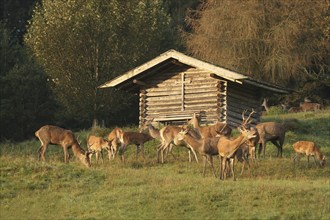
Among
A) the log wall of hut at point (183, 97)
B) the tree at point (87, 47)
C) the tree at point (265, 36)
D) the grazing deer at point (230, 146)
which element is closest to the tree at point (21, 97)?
the tree at point (87, 47)

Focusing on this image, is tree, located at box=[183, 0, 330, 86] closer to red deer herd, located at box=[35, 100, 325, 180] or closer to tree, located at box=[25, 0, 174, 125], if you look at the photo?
tree, located at box=[25, 0, 174, 125]

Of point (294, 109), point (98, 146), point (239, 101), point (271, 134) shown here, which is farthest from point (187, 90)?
point (294, 109)

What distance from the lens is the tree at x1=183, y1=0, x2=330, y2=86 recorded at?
4903cm

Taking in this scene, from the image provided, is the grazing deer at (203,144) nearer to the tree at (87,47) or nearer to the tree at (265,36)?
the tree at (87,47)

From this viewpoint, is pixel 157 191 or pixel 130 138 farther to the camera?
pixel 130 138

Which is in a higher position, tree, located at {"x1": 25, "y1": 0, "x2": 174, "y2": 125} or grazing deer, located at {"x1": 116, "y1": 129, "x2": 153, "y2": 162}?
tree, located at {"x1": 25, "y1": 0, "x2": 174, "y2": 125}

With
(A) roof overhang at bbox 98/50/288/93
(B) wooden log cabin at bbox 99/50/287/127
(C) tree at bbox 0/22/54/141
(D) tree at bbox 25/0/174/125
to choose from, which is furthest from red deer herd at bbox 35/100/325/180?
(C) tree at bbox 0/22/54/141

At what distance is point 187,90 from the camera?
1492 inches

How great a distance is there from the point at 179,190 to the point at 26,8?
4517 cm

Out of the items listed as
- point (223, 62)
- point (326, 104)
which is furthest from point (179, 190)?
point (326, 104)

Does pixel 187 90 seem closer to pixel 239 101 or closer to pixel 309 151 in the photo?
pixel 239 101

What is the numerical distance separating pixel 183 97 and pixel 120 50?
9.33 meters

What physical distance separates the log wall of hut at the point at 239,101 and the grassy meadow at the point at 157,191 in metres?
8.25

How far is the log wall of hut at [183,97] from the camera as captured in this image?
3731 centimetres
